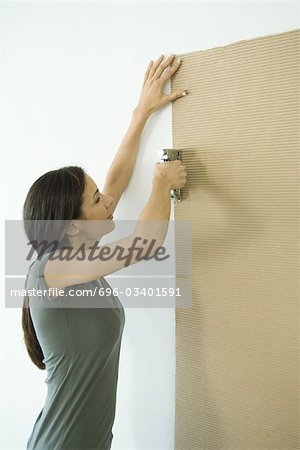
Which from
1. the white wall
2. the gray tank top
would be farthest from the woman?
the white wall

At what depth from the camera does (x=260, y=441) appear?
1.24m

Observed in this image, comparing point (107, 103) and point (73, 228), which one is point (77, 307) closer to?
point (73, 228)

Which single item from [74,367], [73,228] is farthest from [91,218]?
[74,367]

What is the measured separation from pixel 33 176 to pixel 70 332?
71cm

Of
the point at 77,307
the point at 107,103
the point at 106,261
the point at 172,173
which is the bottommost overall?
the point at 77,307

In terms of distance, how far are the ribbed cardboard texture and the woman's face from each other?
0.74 ft

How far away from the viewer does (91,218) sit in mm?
1209

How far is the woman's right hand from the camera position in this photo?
123cm

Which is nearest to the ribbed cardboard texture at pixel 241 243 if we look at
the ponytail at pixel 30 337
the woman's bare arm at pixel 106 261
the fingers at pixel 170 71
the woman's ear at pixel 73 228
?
the fingers at pixel 170 71

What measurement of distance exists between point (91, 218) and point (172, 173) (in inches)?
10.3

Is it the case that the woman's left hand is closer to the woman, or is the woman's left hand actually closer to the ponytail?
the woman

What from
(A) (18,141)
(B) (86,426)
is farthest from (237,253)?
(A) (18,141)

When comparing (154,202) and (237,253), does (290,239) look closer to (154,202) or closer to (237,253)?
(237,253)

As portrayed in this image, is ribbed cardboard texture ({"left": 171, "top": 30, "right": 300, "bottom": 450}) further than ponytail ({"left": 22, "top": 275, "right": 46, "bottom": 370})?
No
